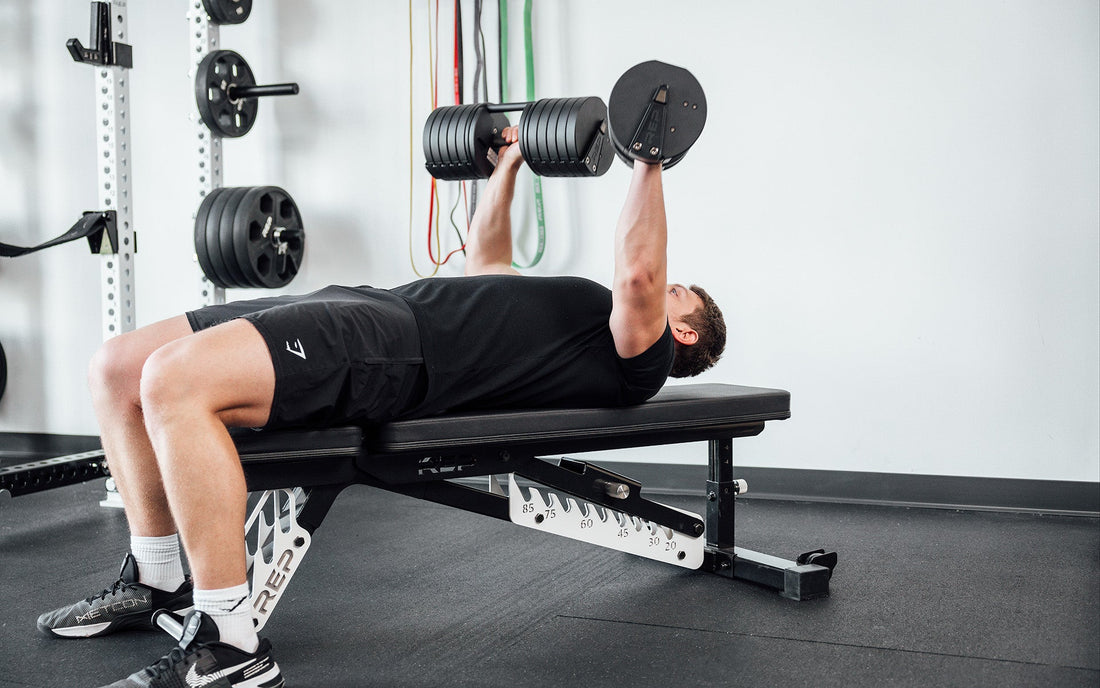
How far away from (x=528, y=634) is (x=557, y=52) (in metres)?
2.16

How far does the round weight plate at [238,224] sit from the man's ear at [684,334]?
1666 millimetres

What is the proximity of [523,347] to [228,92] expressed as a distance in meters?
1.95

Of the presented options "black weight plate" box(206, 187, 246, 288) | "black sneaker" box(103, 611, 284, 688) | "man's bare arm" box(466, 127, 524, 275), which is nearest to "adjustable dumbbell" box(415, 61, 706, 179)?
"man's bare arm" box(466, 127, 524, 275)

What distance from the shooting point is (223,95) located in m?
3.40

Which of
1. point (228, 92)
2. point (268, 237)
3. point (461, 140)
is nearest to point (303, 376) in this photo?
point (461, 140)

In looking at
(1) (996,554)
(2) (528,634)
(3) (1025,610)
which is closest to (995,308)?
(1) (996,554)

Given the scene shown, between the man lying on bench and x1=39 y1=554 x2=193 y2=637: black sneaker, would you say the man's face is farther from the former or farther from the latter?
x1=39 y1=554 x2=193 y2=637: black sneaker

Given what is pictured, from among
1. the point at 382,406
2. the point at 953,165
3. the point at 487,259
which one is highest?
the point at 953,165

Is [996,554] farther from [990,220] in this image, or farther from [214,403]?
[214,403]

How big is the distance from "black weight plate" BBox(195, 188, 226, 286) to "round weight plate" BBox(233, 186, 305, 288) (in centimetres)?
13

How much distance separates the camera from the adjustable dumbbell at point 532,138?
8.17 ft

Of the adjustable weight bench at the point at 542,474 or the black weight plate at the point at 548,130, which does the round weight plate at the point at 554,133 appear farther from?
the adjustable weight bench at the point at 542,474

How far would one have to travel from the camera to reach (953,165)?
3.08 m

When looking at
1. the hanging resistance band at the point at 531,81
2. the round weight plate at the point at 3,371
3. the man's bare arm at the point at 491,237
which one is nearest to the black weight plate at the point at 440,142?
the man's bare arm at the point at 491,237
